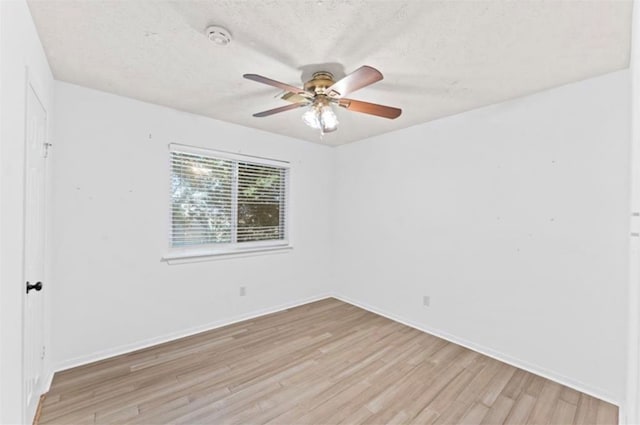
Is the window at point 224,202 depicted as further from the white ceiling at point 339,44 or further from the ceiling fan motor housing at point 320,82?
the ceiling fan motor housing at point 320,82

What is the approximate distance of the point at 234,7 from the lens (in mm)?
1438

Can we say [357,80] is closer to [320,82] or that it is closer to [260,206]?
[320,82]

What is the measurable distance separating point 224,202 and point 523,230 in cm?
327

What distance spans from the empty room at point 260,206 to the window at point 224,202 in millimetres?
29

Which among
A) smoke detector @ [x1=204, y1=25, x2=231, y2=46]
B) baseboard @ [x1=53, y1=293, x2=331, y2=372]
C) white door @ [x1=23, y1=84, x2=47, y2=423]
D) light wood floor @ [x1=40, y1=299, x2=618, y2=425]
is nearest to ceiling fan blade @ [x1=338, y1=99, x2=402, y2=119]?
smoke detector @ [x1=204, y1=25, x2=231, y2=46]

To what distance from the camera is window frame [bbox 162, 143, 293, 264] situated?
2.98 metres

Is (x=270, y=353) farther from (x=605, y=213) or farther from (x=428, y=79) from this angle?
(x=605, y=213)

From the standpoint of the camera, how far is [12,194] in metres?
1.23

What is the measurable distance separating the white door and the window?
1.13 m

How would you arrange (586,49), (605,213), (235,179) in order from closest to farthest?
(586,49)
(605,213)
(235,179)

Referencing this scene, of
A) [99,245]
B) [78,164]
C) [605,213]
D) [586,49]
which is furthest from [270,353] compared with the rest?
[586,49]

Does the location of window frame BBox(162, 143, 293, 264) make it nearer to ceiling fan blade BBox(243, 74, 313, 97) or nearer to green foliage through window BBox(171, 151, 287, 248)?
green foliage through window BBox(171, 151, 287, 248)

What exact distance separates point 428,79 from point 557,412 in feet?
8.81

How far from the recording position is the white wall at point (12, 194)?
1.11 meters
